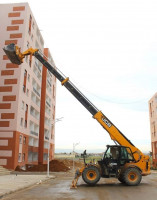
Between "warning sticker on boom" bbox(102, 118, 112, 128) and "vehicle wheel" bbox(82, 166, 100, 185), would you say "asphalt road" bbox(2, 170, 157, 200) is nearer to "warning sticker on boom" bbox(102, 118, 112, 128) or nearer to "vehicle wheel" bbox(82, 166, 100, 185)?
"vehicle wheel" bbox(82, 166, 100, 185)

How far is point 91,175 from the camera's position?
17.0 metres

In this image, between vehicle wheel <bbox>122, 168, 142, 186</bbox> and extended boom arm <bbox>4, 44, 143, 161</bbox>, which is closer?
vehicle wheel <bbox>122, 168, 142, 186</bbox>

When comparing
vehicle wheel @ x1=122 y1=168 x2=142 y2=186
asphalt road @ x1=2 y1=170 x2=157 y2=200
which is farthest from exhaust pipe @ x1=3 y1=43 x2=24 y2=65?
vehicle wheel @ x1=122 y1=168 x2=142 y2=186

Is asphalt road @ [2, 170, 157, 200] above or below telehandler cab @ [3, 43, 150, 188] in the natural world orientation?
below

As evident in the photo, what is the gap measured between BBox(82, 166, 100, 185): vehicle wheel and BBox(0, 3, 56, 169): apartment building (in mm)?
15430

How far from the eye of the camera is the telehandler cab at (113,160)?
17.1 metres

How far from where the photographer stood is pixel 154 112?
67.8 metres

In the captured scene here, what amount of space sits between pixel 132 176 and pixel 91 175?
10.0ft

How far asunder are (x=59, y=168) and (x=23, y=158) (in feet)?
22.2

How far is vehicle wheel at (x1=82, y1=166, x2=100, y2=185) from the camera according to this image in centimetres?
1682

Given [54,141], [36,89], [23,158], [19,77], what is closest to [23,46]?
[19,77]

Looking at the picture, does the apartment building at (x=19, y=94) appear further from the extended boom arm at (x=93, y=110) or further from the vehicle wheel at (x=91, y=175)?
the vehicle wheel at (x=91, y=175)

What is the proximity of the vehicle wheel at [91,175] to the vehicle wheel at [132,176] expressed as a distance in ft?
6.65

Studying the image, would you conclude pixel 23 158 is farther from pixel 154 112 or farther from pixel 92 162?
pixel 154 112
